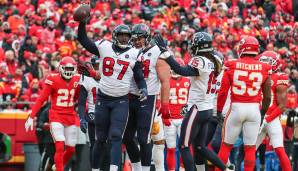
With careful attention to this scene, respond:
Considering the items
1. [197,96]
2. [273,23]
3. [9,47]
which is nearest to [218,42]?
[273,23]

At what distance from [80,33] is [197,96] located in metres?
1.92

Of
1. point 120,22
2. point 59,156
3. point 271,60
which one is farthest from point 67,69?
point 120,22

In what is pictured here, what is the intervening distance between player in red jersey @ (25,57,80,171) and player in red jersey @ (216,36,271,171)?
309 cm

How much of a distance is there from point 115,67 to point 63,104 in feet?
9.10

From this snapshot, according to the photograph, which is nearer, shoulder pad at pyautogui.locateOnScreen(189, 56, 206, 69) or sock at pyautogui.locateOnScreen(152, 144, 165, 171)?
shoulder pad at pyautogui.locateOnScreen(189, 56, 206, 69)

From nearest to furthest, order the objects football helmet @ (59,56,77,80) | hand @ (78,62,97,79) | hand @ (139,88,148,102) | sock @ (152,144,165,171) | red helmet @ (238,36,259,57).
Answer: hand @ (139,88,148,102)
red helmet @ (238,36,259,57)
hand @ (78,62,97,79)
sock @ (152,144,165,171)
football helmet @ (59,56,77,80)

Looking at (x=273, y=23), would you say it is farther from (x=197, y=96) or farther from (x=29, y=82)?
(x=197, y=96)

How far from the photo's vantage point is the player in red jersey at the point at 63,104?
16344mm

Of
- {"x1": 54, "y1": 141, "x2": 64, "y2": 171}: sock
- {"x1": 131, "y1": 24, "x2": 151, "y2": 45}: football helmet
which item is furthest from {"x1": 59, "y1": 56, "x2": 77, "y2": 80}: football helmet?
{"x1": 131, "y1": 24, "x2": 151, "y2": 45}: football helmet

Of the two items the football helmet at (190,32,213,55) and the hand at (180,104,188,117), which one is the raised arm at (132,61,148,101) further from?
the hand at (180,104,188,117)

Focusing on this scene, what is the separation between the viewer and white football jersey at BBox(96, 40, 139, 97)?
13.9m

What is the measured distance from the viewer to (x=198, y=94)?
572 inches

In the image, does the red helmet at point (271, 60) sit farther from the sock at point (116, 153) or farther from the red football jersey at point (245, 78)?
the sock at point (116, 153)

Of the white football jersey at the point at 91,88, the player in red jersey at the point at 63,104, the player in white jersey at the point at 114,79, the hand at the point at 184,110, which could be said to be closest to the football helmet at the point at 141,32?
the player in white jersey at the point at 114,79
